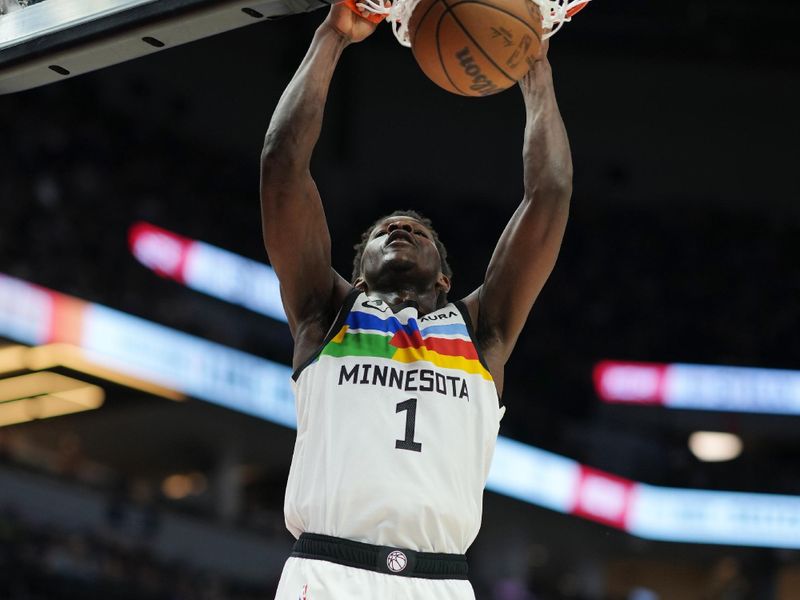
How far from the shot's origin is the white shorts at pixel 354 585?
11.2ft

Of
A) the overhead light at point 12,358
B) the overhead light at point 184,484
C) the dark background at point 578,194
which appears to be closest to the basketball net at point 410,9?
the overhead light at point 12,358

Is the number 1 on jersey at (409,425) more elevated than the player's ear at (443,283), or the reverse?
the player's ear at (443,283)

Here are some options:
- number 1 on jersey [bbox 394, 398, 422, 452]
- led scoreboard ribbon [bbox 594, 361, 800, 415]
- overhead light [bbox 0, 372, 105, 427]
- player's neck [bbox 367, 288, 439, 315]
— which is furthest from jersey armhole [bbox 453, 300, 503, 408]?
led scoreboard ribbon [bbox 594, 361, 800, 415]

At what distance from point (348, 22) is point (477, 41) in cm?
50

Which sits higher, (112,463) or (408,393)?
(112,463)

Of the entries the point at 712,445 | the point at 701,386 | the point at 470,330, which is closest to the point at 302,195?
the point at 470,330

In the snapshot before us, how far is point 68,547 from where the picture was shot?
13359 mm

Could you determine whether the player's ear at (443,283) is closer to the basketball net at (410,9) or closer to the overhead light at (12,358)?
the basketball net at (410,9)

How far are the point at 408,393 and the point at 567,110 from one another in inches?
782

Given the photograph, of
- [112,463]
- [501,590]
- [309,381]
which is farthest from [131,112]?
[309,381]

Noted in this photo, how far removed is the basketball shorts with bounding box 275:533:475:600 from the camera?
3416 mm

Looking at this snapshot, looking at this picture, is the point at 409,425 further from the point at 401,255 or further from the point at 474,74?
the point at 474,74

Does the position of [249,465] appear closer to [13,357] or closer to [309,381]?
[13,357]

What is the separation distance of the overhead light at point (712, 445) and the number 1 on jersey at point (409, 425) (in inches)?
724
